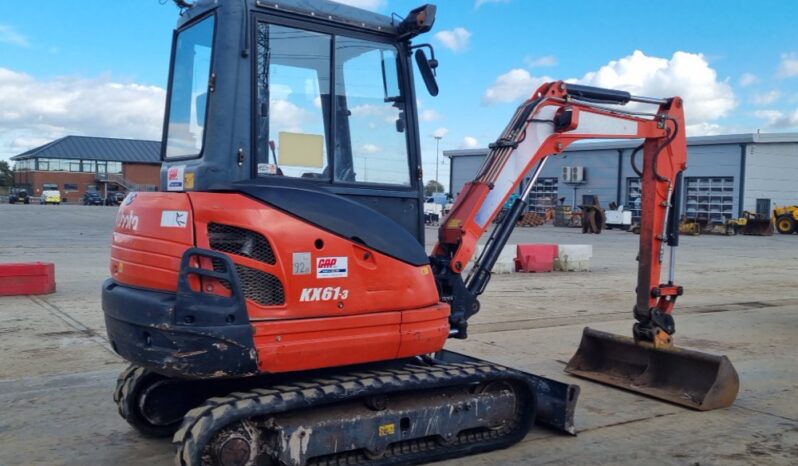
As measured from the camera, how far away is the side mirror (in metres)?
5.61

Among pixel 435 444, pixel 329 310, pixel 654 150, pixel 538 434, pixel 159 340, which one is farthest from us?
pixel 654 150

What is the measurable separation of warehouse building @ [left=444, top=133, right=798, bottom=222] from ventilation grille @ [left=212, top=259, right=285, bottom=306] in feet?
134

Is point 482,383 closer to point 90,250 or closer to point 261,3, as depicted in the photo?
point 261,3

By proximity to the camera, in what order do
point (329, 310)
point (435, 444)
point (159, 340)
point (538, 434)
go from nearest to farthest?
point (159, 340), point (329, 310), point (435, 444), point (538, 434)

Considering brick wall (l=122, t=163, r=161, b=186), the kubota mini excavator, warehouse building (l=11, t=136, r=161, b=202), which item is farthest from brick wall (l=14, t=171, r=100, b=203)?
the kubota mini excavator

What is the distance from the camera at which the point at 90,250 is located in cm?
2269

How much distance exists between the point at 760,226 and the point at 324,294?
42.1m

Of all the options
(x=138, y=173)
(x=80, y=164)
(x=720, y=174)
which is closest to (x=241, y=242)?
(x=720, y=174)

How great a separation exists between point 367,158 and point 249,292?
1.40 meters

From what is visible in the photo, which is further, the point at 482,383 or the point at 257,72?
the point at 482,383

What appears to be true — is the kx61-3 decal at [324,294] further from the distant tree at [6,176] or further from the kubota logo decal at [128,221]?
the distant tree at [6,176]

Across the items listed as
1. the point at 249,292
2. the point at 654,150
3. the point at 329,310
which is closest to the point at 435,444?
the point at 329,310

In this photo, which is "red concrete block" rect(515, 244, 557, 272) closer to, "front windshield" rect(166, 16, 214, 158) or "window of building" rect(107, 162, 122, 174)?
"front windshield" rect(166, 16, 214, 158)

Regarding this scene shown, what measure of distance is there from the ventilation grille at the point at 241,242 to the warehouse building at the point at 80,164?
84813 millimetres
